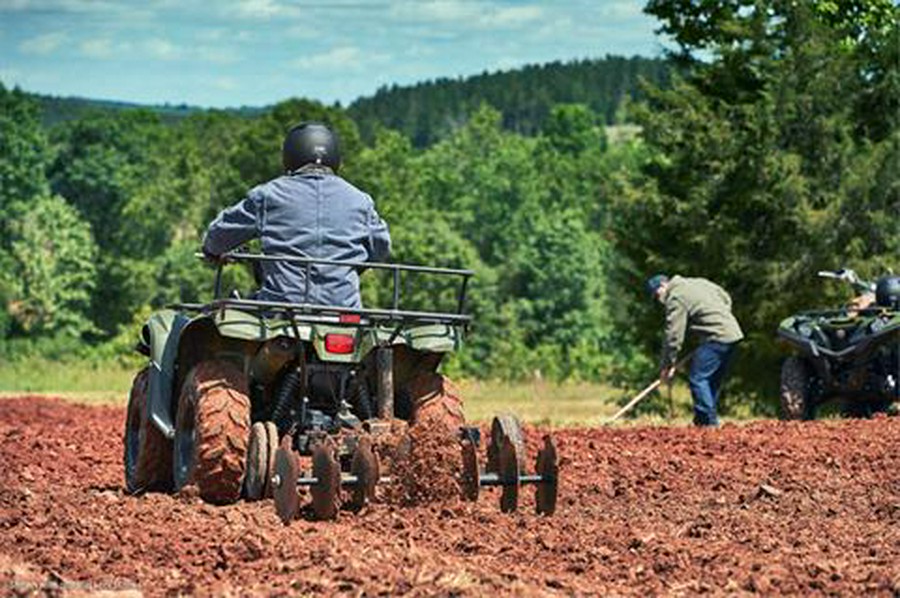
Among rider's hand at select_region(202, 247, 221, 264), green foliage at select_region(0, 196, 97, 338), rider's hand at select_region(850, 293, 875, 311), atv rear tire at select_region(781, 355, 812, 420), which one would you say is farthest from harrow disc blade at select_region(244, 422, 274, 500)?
green foliage at select_region(0, 196, 97, 338)

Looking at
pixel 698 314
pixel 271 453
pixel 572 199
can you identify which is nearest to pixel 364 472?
pixel 271 453

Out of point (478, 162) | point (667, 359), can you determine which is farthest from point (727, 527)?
point (478, 162)

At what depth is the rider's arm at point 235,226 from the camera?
10953 mm

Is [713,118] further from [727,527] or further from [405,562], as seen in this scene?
[405,562]

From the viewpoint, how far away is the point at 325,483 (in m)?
9.76

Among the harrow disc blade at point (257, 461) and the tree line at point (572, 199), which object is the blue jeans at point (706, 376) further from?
the tree line at point (572, 199)

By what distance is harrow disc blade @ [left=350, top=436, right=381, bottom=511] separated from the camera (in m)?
9.89

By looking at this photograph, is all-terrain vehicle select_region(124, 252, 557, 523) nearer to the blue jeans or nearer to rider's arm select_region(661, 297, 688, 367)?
rider's arm select_region(661, 297, 688, 367)

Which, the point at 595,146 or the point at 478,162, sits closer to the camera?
the point at 478,162

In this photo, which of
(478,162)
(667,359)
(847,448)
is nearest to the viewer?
(847,448)

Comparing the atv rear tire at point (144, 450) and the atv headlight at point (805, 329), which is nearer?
the atv rear tire at point (144, 450)

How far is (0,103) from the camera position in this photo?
3504 inches

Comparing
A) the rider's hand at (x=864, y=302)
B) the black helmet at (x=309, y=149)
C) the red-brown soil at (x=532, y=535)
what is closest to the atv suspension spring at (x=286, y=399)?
the red-brown soil at (x=532, y=535)

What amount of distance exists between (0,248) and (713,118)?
57.5 meters
